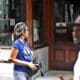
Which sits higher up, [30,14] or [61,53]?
[30,14]

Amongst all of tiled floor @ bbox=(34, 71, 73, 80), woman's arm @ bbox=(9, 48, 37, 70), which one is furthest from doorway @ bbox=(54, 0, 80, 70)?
woman's arm @ bbox=(9, 48, 37, 70)

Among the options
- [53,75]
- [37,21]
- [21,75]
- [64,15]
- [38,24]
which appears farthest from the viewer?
[64,15]

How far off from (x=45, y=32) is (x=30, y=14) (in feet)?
5.30

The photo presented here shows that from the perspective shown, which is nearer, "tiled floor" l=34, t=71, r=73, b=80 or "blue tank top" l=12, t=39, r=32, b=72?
"blue tank top" l=12, t=39, r=32, b=72

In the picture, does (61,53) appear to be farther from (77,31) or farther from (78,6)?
(77,31)

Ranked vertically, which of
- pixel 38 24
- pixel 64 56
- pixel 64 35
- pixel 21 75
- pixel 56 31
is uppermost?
pixel 38 24

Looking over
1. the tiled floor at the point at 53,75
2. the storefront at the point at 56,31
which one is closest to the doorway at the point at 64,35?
the storefront at the point at 56,31

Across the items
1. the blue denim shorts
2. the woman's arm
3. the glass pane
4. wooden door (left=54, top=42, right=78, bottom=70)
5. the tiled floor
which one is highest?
the glass pane

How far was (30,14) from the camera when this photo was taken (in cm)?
980

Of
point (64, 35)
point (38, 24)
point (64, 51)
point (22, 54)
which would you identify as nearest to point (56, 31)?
point (64, 35)

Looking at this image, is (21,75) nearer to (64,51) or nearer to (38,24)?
(38,24)

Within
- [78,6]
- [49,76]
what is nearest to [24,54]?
[49,76]

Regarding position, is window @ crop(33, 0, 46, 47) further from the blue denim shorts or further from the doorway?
the blue denim shorts

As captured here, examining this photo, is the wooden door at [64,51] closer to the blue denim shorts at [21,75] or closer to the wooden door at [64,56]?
the wooden door at [64,56]
